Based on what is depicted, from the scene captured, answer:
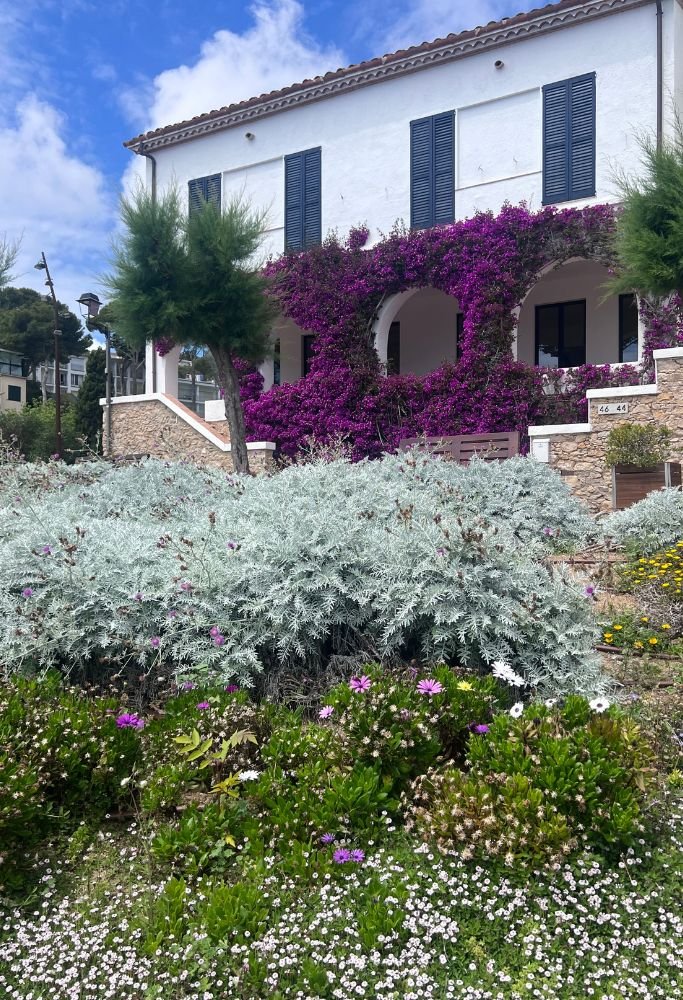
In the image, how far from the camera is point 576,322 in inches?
603

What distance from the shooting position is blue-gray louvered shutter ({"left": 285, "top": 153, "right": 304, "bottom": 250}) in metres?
15.2

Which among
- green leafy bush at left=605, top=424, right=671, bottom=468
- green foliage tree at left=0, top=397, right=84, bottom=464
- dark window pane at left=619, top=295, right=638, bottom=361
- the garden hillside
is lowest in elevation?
the garden hillside

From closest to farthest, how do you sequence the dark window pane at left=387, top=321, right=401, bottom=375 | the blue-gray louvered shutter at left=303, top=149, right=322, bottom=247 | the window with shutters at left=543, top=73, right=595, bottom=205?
the window with shutters at left=543, top=73, right=595, bottom=205 → the blue-gray louvered shutter at left=303, top=149, right=322, bottom=247 → the dark window pane at left=387, top=321, right=401, bottom=375

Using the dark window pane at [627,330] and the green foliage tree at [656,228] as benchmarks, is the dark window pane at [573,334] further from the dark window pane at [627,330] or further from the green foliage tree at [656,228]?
the green foliage tree at [656,228]

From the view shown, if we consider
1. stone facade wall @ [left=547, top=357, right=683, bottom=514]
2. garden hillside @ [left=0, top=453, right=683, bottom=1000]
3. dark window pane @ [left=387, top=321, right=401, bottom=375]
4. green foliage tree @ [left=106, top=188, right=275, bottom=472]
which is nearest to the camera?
garden hillside @ [left=0, top=453, right=683, bottom=1000]

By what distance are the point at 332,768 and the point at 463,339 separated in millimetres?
11181

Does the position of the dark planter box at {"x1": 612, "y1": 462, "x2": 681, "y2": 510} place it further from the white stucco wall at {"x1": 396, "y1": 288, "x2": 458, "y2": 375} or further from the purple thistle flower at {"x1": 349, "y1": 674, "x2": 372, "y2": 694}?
the white stucco wall at {"x1": 396, "y1": 288, "x2": 458, "y2": 375}

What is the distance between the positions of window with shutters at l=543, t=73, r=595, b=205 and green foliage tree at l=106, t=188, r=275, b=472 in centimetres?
493

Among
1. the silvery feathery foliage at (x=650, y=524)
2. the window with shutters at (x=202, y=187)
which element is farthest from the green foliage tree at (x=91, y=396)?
the silvery feathery foliage at (x=650, y=524)

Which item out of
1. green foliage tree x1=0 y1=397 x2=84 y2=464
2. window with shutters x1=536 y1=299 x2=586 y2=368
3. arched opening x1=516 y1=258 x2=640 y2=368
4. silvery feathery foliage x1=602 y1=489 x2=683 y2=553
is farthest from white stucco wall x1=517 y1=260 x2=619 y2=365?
green foliage tree x1=0 y1=397 x2=84 y2=464

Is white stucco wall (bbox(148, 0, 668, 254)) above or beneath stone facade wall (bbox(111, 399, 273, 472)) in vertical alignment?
above

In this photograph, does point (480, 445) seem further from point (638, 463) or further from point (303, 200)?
point (303, 200)

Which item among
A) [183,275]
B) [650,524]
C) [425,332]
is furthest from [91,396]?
[650,524]

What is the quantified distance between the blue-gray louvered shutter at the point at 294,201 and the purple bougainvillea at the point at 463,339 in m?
0.50
